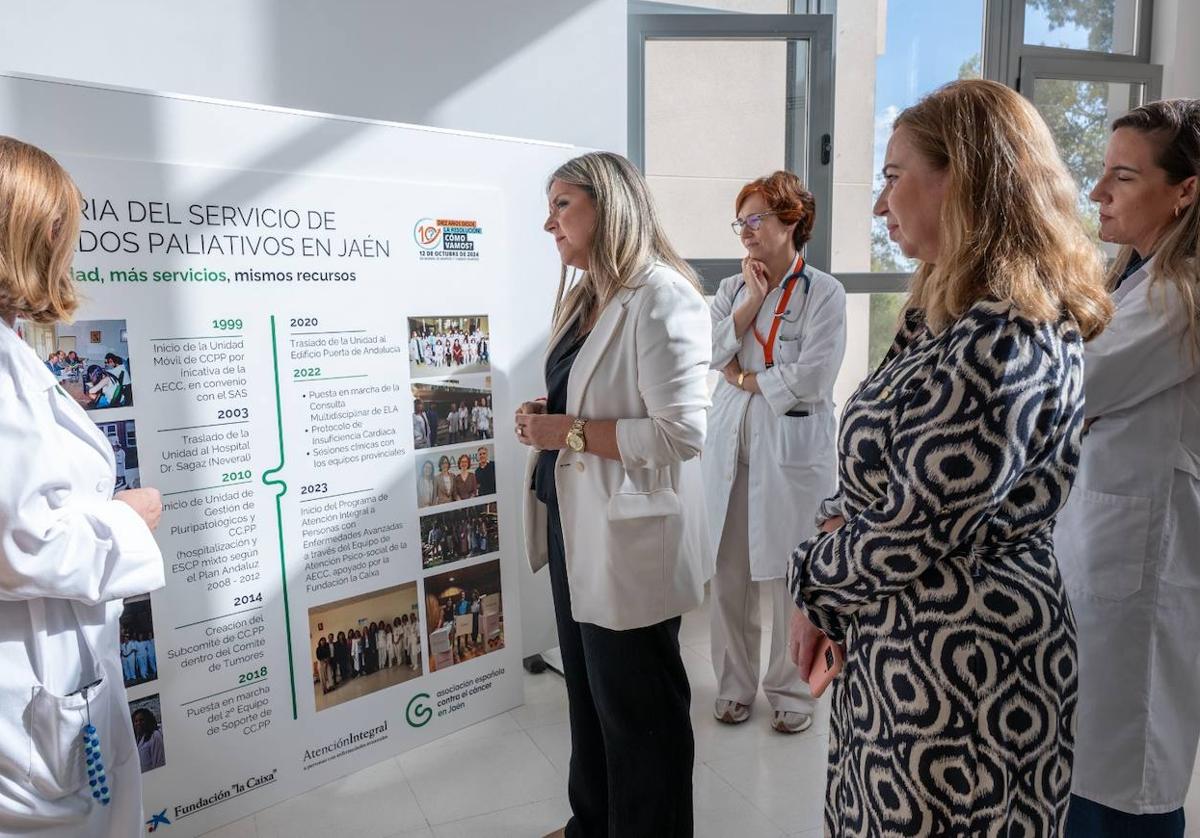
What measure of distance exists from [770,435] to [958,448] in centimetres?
175

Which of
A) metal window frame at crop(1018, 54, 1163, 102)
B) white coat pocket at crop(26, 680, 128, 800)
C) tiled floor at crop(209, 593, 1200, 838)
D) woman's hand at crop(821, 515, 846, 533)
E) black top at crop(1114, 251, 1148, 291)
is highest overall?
metal window frame at crop(1018, 54, 1163, 102)

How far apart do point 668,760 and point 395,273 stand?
1.55 m

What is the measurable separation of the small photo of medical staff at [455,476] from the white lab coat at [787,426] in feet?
2.40

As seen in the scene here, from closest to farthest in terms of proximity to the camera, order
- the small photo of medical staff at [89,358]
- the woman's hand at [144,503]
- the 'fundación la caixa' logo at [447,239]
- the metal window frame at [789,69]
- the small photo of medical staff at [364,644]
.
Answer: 1. the woman's hand at [144,503]
2. the small photo of medical staff at [89,358]
3. the small photo of medical staff at [364,644]
4. the 'fundación la caixa' logo at [447,239]
5. the metal window frame at [789,69]

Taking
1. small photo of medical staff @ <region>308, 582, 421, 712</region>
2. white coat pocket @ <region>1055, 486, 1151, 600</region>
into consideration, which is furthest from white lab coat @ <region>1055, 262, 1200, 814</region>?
small photo of medical staff @ <region>308, 582, 421, 712</region>

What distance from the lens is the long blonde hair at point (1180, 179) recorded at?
1515 mm

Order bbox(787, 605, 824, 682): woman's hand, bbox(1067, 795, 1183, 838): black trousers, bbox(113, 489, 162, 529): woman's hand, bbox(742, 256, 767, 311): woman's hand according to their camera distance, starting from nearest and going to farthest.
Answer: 1. bbox(787, 605, 824, 682): woman's hand
2. bbox(113, 489, 162, 529): woman's hand
3. bbox(1067, 795, 1183, 838): black trousers
4. bbox(742, 256, 767, 311): woman's hand

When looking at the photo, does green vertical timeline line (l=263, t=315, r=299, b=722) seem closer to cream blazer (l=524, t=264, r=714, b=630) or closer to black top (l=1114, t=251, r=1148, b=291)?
cream blazer (l=524, t=264, r=714, b=630)

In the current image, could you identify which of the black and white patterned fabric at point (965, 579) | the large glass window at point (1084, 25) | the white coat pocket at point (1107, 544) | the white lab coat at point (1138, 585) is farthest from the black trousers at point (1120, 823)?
the large glass window at point (1084, 25)

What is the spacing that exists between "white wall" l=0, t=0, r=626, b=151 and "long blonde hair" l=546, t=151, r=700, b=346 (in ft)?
4.06

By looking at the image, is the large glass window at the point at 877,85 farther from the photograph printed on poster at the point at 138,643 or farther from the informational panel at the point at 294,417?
the photograph printed on poster at the point at 138,643

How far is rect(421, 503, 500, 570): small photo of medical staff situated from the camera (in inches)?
104

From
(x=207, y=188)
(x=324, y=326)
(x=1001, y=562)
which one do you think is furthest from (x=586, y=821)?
(x=207, y=188)

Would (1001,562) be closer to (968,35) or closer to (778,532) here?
(778,532)
